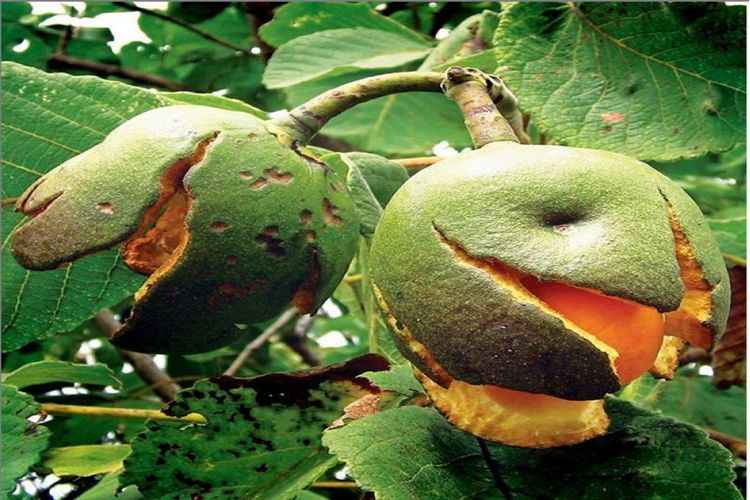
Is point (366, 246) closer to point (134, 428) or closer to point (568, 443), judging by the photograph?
point (568, 443)

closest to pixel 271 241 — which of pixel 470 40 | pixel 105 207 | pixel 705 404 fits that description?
pixel 105 207

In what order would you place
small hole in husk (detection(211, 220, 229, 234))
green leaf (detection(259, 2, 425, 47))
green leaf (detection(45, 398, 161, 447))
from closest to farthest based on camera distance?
small hole in husk (detection(211, 220, 229, 234)) → green leaf (detection(45, 398, 161, 447)) → green leaf (detection(259, 2, 425, 47))

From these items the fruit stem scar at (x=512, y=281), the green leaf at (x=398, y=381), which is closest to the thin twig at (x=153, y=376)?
the green leaf at (x=398, y=381)

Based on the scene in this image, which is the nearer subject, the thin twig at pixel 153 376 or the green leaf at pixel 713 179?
the thin twig at pixel 153 376

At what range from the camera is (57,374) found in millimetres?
1869

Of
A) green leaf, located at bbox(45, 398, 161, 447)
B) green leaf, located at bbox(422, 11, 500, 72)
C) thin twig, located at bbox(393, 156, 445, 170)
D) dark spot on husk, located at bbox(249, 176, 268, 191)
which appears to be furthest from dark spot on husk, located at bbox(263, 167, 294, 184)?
green leaf, located at bbox(45, 398, 161, 447)

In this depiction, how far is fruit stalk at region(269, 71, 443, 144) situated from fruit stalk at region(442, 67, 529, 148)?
0.15 ft

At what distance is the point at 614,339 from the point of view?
1113 mm

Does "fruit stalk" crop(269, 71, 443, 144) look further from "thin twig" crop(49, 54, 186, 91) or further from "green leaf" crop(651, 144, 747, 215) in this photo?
"thin twig" crop(49, 54, 186, 91)

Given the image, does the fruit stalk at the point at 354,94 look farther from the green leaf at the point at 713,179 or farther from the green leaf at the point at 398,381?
the green leaf at the point at 713,179

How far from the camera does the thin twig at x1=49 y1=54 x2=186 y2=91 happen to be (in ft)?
9.66

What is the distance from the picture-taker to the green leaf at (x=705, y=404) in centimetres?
234

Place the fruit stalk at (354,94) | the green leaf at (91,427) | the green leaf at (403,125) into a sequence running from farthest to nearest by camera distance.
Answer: the green leaf at (403,125), the green leaf at (91,427), the fruit stalk at (354,94)

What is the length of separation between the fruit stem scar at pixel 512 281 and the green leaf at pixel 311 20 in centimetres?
153
